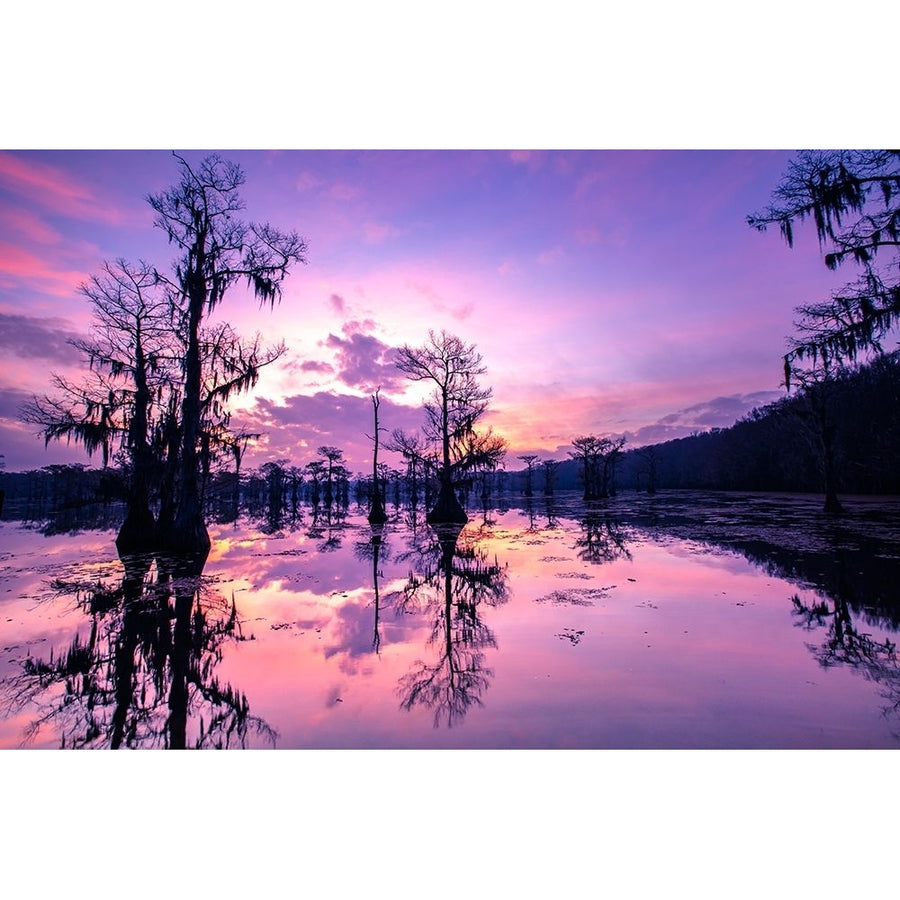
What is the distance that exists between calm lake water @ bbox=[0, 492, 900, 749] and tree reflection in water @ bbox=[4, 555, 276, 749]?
0.09ft

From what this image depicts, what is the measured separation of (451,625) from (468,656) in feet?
4.63

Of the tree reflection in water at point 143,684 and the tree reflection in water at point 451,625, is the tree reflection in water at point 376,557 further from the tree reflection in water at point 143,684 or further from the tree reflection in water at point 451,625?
the tree reflection in water at point 143,684

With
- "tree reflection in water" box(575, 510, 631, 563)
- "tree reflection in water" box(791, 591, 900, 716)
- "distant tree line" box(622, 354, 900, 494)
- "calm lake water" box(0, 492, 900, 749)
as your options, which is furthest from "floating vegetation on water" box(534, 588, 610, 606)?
"distant tree line" box(622, 354, 900, 494)

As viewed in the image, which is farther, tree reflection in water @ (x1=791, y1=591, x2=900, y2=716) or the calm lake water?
tree reflection in water @ (x1=791, y1=591, x2=900, y2=716)

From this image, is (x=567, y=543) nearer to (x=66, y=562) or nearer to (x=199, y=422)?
(x=199, y=422)

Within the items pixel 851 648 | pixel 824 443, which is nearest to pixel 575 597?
pixel 851 648

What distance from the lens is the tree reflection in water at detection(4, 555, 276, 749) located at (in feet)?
13.5

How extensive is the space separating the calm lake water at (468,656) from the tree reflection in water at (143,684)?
0.03m

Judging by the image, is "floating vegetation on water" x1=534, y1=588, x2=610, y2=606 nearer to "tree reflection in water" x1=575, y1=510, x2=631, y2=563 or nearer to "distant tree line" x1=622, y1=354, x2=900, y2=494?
"tree reflection in water" x1=575, y1=510, x2=631, y2=563

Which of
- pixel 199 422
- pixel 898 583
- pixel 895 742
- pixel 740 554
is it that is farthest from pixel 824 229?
pixel 199 422

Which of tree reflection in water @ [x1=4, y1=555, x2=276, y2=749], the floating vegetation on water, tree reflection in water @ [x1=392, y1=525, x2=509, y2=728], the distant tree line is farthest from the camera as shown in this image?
the distant tree line

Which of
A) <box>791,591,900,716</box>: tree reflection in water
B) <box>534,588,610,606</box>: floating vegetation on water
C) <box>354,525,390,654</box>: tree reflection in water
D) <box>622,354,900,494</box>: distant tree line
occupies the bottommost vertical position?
<box>354,525,390,654</box>: tree reflection in water

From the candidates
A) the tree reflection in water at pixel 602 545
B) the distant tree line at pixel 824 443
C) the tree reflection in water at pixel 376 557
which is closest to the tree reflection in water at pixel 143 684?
the tree reflection in water at pixel 376 557

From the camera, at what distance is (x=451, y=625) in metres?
7.00
